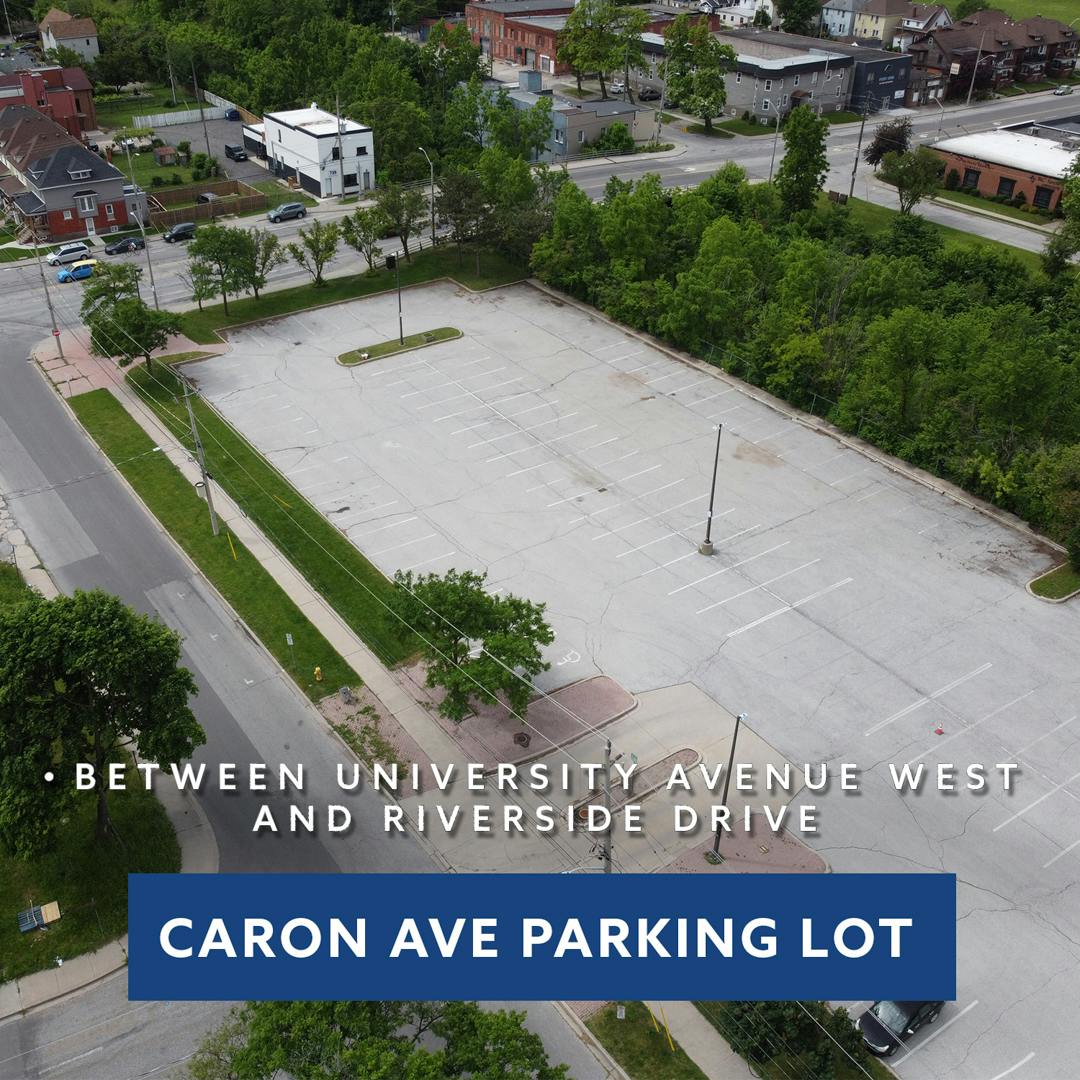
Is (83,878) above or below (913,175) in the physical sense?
below

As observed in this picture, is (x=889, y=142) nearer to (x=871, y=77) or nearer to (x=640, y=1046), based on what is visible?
(x=871, y=77)

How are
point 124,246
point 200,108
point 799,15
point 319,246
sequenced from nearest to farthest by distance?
point 319,246
point 124,246
point 200,108
point 799,15

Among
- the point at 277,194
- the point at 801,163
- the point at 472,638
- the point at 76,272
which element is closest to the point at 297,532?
the point at 472,638

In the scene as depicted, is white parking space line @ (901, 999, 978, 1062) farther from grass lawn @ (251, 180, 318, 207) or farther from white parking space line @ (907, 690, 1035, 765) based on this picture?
grass lawn @ (251, 180, 318, 207)

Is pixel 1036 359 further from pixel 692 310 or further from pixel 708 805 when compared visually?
pixel 708 805

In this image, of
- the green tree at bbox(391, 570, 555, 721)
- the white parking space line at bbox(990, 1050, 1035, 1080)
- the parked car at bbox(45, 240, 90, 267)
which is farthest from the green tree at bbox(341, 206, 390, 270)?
the white parking space line at bbox(990, 1050, 1035, 1080)

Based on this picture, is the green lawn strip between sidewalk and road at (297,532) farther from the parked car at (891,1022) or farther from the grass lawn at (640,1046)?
the parked car at (891,1022)

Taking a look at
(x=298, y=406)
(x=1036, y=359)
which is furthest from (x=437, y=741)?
(x=1036, y=359)
